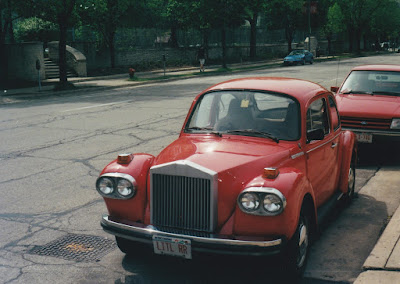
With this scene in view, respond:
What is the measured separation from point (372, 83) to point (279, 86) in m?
5.46

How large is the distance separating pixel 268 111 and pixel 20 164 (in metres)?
5.60

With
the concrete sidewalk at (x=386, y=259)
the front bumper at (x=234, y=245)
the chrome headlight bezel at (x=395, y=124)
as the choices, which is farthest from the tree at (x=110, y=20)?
the front bumper at (x=234, y=245)

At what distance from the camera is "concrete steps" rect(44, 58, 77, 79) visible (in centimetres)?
3375

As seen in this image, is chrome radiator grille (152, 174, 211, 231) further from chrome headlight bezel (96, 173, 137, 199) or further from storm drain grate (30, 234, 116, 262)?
storm drain grate (30, 234, 116, 262)

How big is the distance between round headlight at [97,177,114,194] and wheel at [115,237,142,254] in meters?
0.53

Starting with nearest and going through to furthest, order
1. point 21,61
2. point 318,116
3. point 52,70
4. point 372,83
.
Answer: point 318,116 → point 372,83 → point 21,61 → point 52,70

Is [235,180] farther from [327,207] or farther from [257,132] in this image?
[327,207]

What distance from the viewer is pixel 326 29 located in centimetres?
7600

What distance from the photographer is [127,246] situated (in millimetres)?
5410

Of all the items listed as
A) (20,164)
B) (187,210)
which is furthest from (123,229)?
(20,164)

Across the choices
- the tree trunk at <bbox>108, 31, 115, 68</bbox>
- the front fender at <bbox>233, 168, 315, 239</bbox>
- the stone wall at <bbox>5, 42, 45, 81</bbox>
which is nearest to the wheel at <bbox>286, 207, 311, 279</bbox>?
the front fender at <bbox>233, 168, 315, 239</bbox>

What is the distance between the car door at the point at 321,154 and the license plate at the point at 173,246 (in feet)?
5.74

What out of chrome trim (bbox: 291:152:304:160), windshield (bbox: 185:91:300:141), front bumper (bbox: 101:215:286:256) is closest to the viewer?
front bumper (bbox: 101:215:286:256)

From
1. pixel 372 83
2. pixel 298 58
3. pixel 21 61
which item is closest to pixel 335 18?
pixel 298 58
